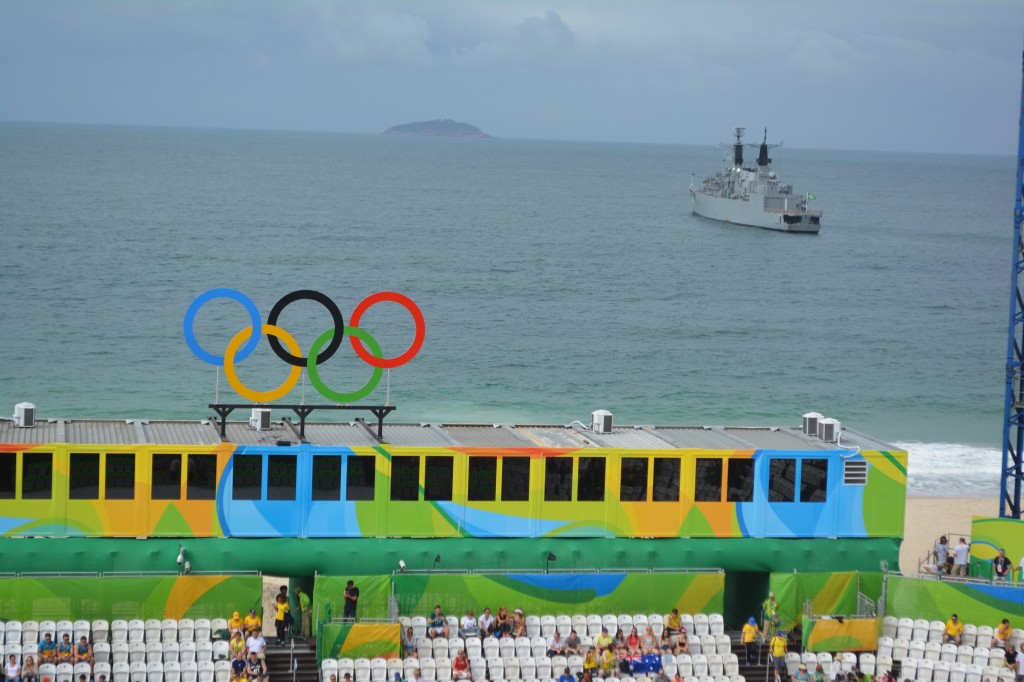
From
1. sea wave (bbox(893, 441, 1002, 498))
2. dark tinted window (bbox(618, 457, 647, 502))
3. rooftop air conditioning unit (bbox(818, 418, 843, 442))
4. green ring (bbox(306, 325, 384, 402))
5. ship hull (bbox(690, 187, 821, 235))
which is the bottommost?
sea wave (bbox(893, 441, 1002, 498))

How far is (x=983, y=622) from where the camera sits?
99.2 feet

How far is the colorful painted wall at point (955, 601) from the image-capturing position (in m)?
30.2

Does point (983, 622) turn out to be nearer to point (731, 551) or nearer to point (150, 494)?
point (731, 551)

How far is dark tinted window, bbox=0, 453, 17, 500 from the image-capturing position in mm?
28281

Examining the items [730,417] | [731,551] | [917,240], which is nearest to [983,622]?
[731,551]

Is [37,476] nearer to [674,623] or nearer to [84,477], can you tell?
[84,477]

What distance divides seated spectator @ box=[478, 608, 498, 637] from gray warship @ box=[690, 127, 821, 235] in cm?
12876

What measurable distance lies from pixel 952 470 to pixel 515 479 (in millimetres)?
36490

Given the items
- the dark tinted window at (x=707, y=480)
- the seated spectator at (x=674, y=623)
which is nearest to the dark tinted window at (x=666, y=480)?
the dark tinted window at (x=707, y=480)

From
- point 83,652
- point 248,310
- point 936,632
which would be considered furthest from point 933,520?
point 83,652

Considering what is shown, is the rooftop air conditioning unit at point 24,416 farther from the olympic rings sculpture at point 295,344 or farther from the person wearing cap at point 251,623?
the person wearing cap at point 251,623

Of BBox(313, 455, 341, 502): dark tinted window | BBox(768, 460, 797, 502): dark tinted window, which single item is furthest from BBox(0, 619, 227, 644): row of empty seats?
BBox(768, 460, 797, 502): dark tinted window

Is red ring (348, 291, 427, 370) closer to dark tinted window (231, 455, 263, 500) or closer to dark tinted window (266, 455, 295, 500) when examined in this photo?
dark tinted window (266, 455, 295, 500)

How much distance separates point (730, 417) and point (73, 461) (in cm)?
4857
